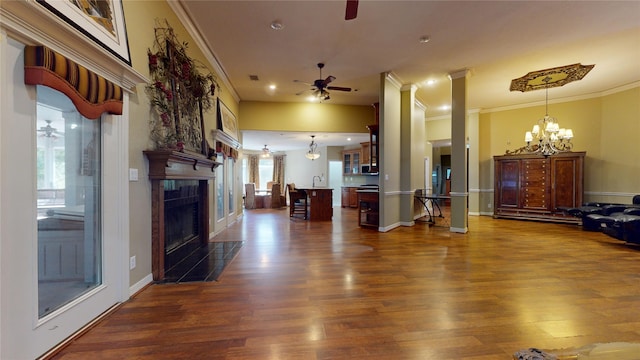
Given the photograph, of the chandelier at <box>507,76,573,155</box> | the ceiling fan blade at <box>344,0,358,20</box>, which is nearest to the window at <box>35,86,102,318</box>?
the ceiling fan blade at <box>344,0,358,20</box>

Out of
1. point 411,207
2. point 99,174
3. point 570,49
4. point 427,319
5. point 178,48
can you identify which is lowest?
point 427,319

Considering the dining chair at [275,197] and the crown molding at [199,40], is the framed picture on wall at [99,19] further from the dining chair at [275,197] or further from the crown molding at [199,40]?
the dining chair at [275,197]

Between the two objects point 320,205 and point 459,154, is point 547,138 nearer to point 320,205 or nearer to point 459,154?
point 459,154

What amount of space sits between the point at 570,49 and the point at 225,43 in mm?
5742

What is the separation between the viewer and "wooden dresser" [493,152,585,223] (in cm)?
623

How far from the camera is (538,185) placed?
6.60 metres

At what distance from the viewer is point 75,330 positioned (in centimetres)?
184

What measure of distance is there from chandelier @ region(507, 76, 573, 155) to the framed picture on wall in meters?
7.29

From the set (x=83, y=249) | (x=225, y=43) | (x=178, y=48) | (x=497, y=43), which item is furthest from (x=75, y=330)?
(x=497, y=43)

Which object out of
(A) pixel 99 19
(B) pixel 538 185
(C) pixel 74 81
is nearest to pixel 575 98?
(B) pixel 538 185

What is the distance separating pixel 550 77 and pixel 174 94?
7.10 metres

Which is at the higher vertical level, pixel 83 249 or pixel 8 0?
pixel 8 0

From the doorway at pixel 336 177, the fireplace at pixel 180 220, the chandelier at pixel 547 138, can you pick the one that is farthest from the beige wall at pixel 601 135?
the fireplace at pixel 180 220

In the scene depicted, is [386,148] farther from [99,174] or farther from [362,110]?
[99,174]
